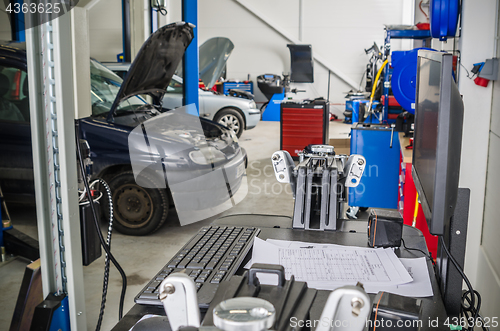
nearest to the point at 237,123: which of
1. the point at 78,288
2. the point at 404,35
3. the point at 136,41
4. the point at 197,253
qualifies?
the point at 136,41

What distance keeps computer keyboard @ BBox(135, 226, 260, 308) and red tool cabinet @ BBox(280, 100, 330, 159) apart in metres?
4.97

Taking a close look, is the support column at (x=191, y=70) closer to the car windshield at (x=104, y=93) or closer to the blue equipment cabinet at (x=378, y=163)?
the car windshield at (x=104, y=93)

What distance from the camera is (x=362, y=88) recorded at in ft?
39.3

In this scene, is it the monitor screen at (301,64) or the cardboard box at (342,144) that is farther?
the monitor screen at (301,64)

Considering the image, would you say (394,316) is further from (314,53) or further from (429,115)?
(314,53)

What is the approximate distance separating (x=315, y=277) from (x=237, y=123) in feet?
22.9

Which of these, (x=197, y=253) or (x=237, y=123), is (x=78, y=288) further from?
(x=237, y=123)

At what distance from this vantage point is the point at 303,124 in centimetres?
641

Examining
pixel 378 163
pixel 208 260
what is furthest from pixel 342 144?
pixel 208 260

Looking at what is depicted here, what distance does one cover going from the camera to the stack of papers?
1052mm

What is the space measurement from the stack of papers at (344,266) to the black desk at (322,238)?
36 millimetres

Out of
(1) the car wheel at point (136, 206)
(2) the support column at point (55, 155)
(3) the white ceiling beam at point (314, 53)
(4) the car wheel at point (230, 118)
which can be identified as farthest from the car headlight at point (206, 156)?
(3) the white ceiling beam at point (314, 53)

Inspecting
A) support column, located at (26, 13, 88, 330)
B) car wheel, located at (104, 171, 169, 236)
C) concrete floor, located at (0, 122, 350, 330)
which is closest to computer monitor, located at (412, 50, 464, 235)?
support column, located at (26, 13, 88, 330)

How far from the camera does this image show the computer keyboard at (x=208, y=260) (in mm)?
986
